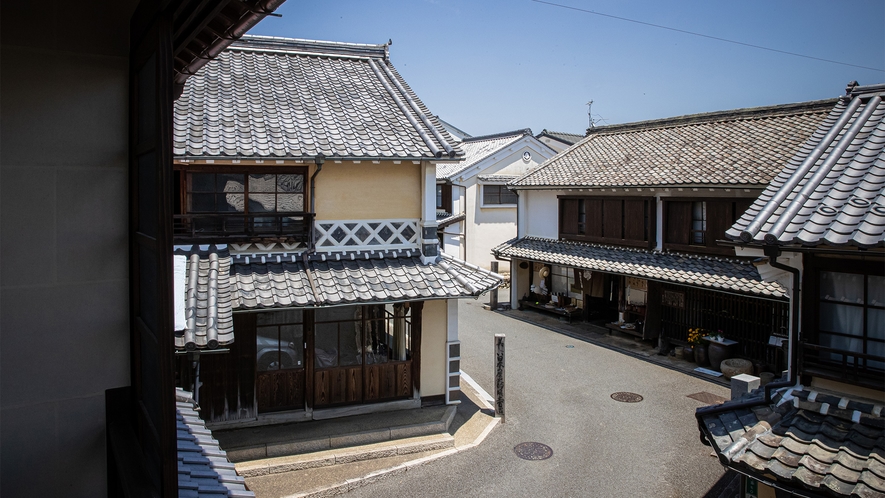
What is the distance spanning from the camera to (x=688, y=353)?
1777cm

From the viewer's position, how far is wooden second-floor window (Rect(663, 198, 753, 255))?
1723 centimetres

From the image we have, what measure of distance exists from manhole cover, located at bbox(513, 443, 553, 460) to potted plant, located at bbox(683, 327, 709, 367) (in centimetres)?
760

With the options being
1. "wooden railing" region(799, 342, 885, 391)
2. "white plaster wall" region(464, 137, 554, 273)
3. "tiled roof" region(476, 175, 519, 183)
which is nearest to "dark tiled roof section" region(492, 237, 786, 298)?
"white plaster wall" region(464, 137, 554, 273)

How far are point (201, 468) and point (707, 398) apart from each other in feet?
42.9

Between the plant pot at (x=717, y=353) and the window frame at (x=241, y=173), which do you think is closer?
the window frame at (x=241, y=173)

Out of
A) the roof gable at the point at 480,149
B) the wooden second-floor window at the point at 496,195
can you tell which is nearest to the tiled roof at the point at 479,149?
the roof gable at the point at 480,149

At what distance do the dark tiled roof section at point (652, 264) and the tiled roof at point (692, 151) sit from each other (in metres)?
2.38

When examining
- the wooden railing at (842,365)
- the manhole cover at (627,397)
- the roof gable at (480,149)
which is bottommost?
the manhole cover at (627,397)

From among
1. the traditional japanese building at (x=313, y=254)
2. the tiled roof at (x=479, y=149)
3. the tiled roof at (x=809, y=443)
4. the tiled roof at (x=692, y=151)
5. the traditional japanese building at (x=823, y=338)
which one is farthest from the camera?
the tiled roof at (x=479, y=149)

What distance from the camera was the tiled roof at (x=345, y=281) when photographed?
1112 cm

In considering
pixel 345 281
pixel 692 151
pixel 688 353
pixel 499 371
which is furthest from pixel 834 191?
pixel 692 151

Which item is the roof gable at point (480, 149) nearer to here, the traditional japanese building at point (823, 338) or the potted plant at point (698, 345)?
the potted plant at point (698, 345)

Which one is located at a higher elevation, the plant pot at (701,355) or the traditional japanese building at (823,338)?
the traditional japanese building at (823,338)

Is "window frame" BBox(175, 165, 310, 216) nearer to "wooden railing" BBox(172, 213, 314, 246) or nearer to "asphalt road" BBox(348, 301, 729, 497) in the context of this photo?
"wooden railing" BBox(172, 213, 314, 246)
